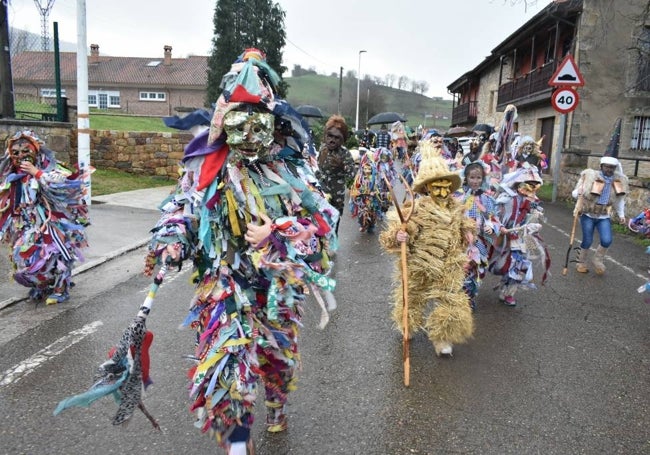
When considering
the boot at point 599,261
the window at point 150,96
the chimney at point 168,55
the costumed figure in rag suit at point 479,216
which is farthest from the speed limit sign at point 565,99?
the chimney at point 168,55

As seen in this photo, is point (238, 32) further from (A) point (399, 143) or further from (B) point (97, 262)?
(B) point (97, 262)

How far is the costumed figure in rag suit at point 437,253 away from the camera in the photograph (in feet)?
14.2

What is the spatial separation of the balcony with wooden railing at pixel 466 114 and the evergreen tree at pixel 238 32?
16.1 metres

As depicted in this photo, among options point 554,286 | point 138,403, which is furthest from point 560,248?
point 138,403

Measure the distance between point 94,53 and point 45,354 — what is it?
55196 millimetres

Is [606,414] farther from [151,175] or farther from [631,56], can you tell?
[631,56]

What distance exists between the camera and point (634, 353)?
4691mm

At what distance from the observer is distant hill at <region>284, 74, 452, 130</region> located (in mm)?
53812

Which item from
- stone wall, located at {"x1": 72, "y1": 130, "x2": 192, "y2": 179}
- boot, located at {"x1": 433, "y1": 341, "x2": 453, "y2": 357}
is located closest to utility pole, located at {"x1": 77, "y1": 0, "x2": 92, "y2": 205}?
stone wall, located at {"x1": 72, "y1": 130, "x2": 192, "y2": 179}

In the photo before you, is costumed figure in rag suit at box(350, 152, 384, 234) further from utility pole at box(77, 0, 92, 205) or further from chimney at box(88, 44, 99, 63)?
chimney at box(88, 44, 99, 63)

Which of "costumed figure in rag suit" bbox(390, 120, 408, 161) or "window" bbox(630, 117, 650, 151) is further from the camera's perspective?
"window" bbox(630, 117, 650, 151)

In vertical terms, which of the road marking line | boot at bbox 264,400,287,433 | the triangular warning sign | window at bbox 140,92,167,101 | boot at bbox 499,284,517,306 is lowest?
the road marking line

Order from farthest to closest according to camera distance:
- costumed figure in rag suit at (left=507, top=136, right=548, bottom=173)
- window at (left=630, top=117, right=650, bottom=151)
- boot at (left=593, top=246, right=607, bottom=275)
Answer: window at (left=630, top=117, right=650, bottom=151) → boot at (left=593, top=246, right=607, bottom=275) → costumed figure in rag suit at (left=507, top=136, right=548, bottom=173)

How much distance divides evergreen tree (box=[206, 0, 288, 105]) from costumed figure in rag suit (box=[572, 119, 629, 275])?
92.2ft
